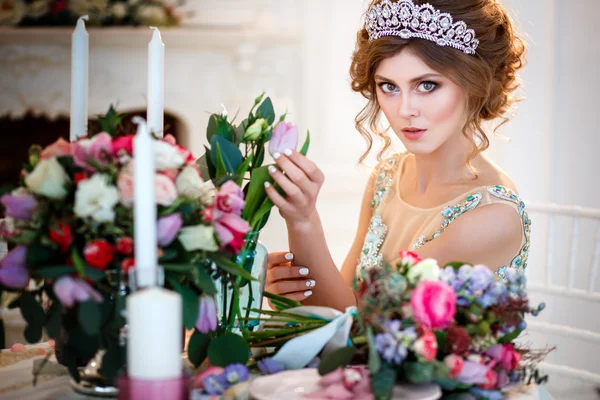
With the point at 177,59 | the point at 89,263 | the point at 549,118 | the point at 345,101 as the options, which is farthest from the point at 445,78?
the point at 177,59

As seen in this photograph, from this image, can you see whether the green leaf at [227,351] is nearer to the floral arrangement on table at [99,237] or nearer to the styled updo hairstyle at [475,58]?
the floral arrangement on table at [99,237]

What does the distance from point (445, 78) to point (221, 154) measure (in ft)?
2.28

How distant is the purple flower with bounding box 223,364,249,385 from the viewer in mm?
1000

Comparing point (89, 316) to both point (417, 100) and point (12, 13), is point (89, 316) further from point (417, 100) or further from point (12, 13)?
point (12, 13)

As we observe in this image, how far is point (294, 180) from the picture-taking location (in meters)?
1.25

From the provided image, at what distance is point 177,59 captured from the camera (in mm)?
4422

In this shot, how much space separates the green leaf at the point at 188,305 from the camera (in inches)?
37.9

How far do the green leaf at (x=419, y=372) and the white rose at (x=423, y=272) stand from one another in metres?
0.10

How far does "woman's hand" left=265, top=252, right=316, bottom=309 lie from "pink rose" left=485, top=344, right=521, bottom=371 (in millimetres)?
610

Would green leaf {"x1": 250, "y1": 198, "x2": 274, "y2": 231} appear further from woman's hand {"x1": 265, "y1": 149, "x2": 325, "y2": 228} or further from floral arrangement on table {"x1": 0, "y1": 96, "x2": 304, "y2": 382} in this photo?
floral arrangement on table {"x1": 0, "y1": 96, "x2": 304, "y2": 382}

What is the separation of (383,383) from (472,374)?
12cm

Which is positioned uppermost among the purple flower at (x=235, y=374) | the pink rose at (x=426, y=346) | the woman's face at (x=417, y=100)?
the woman's face at (x=417, y=100)

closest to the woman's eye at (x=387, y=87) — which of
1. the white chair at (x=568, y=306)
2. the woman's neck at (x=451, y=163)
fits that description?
the woman's neck at (x=451, y=163)

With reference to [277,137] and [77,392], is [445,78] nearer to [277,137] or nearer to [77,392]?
[277,137]
